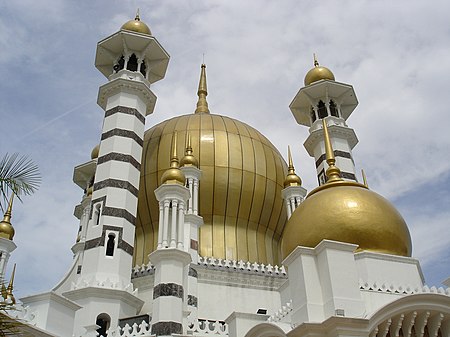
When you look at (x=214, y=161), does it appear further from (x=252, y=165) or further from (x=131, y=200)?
(x=131, y=200)

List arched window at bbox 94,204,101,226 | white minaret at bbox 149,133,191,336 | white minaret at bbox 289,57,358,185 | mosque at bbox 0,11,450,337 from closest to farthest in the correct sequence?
1. mosque at bbox 0,11,450,337
2. white minaret at bbox 149,133,191,336
3. arched window at bbox 94,204,101,226
4. white minaret at bbox 289,57,358,185

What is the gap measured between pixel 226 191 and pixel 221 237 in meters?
1.69

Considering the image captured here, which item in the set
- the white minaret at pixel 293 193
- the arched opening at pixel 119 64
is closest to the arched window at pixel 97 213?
the arched opening at pixel 119 64

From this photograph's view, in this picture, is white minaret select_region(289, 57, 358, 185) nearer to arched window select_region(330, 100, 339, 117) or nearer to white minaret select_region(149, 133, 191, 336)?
arched window select_region(330, 100, 339, 117)

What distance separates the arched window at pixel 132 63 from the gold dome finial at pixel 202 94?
5032 millimetres

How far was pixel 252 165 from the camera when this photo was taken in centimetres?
1923

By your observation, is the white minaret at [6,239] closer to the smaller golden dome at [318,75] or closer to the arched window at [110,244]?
the arched window at [110,244]

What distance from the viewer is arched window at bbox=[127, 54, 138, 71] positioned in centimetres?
1865

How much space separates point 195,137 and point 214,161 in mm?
1311

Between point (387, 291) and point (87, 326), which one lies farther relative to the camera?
point (87, 326)

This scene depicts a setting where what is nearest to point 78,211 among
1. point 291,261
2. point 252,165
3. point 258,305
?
point 252,165

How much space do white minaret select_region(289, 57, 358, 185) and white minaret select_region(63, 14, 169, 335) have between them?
19.1 feet

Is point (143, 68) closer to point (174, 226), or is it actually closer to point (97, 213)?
point (97, 213)

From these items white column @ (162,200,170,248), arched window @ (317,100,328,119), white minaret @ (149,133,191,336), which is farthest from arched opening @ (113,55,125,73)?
arched window @ (317,100,328,119)
